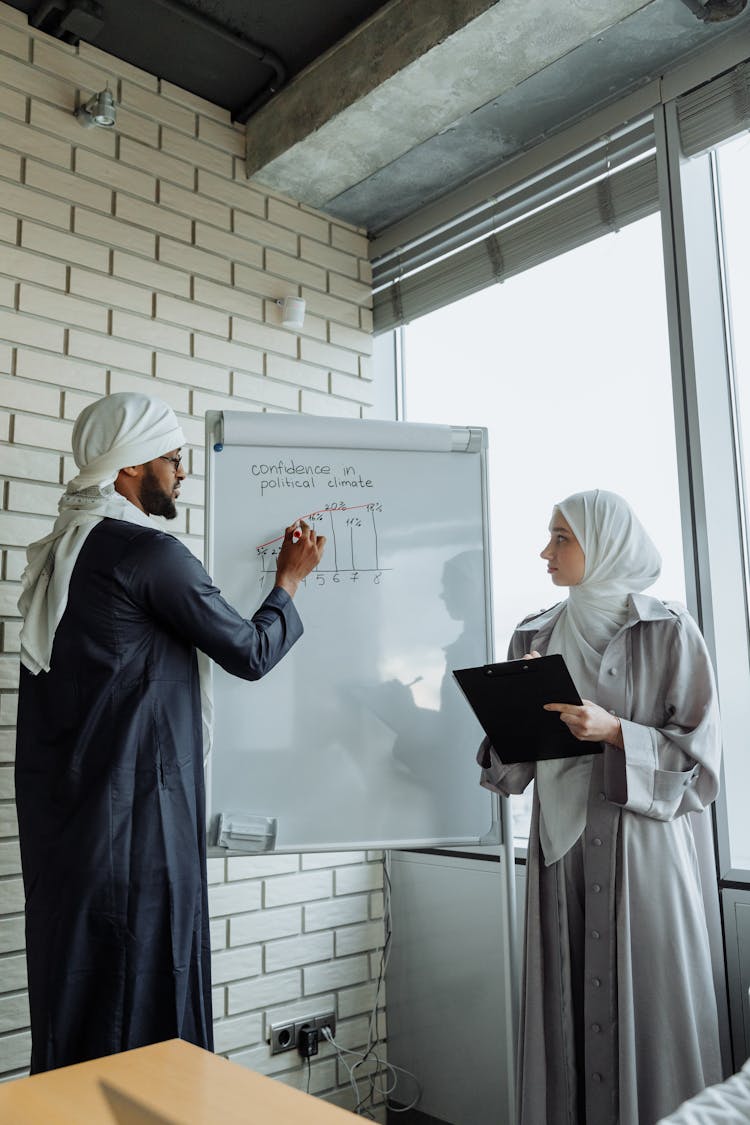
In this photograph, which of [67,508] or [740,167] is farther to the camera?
[740,167]

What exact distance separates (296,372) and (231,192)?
0.59 meters

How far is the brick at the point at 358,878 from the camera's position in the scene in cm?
297

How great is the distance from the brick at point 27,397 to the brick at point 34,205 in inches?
18.1

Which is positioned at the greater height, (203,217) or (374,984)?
(203,217)

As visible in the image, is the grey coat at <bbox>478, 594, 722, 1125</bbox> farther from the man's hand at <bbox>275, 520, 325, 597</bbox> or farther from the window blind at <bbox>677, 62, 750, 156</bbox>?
the window blind at <bbox>677, 62, 750, 156</bbox>

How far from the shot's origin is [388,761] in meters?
2.31

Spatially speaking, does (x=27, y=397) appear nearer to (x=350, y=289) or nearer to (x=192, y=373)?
(x=192, y=373)

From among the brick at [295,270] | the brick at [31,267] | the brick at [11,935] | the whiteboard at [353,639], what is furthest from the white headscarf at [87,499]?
the brick at [295,270]

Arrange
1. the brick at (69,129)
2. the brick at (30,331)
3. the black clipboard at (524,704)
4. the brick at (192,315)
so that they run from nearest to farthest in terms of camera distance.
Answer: the black clipboard at (524,704), the brick at (30,331), the brick at (69,129), the brick at (192,315)

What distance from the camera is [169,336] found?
9.16 feet

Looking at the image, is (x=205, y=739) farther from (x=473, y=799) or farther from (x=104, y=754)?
(x=473, y=799)

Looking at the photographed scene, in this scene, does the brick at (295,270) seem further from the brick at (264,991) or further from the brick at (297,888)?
the brick at (264,991)

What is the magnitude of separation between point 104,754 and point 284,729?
54cm

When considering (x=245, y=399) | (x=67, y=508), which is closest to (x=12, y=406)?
(x=67, y=508)
